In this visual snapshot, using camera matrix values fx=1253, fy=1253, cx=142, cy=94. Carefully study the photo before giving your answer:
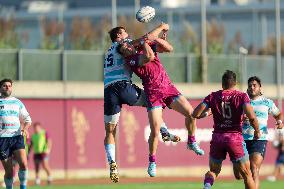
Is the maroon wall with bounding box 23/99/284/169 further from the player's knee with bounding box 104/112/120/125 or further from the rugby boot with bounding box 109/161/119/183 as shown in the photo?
the rugby boot with bounding box 109/161/119/183

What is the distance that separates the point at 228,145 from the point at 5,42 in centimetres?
3601

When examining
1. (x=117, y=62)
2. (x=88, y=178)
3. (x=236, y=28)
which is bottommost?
(x=88, y=178)

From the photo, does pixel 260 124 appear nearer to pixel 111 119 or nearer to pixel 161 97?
pixel 161 97

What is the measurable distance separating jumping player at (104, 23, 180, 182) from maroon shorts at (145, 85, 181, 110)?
0.25 metres

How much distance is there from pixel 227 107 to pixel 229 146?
0.81 meters

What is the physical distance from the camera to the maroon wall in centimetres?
4794

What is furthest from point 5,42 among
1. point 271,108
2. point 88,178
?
point 271,108

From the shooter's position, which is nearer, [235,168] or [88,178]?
[235,168]

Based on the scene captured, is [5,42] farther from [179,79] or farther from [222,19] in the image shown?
[222,19]

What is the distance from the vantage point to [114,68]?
77.9 ft

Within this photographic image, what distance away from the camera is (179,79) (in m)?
54.0

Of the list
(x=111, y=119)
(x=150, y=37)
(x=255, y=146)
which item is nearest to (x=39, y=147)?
(x=255, y=146)

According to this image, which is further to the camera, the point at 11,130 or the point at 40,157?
the point at 40,157

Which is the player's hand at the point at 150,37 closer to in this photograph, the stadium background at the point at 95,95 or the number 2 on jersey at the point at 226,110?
the number 2 on jersey at the point at 226,110
